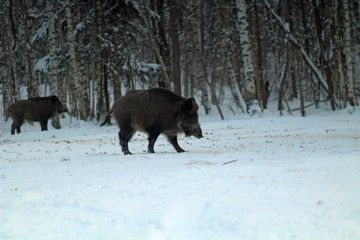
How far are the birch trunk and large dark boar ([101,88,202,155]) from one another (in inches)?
407

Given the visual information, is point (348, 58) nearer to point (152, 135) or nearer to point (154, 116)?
point (154, 116)

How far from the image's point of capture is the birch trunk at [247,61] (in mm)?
19984

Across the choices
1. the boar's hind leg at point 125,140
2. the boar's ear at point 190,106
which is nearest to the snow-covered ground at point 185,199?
the boar's hind leg at point 125,140

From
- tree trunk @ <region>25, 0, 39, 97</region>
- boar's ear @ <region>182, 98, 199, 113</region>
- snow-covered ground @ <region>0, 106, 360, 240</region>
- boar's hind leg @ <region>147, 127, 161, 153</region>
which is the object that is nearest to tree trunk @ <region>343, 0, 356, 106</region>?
boar's ear @ <region>182, 98, 199, 113</region>

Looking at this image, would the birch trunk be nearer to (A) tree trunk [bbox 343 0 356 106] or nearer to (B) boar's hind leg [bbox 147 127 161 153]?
(A) tree trunk [bbox 343 0 356 106]

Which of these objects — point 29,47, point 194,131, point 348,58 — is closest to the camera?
point 194,131

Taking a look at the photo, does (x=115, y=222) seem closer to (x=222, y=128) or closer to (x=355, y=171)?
(x=355, y=171)

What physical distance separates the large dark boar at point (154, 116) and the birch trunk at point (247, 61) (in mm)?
10333

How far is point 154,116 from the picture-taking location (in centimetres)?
997

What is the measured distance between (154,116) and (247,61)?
1121 centimetres

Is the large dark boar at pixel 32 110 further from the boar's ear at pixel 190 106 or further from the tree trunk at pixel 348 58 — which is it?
the tree trunk at pixel 348 58

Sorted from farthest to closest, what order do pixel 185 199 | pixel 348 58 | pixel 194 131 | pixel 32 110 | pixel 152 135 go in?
pixel 348 58, pixel 32 110, pixel 194 131, pixel 152 135, pixel 185 199

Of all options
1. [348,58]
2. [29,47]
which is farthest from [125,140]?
[348,58]

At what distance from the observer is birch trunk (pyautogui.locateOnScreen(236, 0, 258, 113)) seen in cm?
1998
